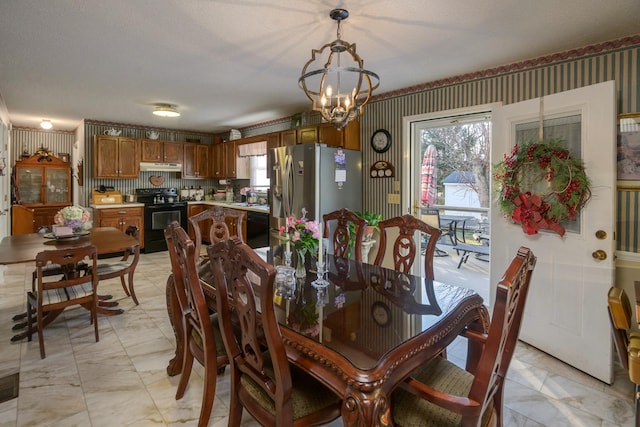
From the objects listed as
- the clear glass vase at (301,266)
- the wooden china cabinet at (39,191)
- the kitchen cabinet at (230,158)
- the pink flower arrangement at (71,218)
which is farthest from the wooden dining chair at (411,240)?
the wooden china cabinet at (39,191)

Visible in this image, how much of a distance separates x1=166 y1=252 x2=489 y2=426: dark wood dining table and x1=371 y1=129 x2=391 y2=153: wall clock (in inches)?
93.6

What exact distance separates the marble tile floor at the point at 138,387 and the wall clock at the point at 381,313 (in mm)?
1001

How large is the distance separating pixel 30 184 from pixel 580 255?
9.46m

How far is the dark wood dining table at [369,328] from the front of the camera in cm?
115

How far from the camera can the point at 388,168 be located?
4.21m

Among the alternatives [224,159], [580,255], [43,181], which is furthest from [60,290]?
[43,181]

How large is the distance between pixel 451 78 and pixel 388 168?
3.91 feet

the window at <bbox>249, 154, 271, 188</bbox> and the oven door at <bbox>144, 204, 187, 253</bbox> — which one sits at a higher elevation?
the window at <bbox>249, 154, 271, 188</bbox>

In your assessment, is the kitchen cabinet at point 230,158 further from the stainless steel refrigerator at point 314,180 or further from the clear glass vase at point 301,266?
the clear glass vase at point 301,266

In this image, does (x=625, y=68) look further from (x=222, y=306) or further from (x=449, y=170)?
(x=222, y=306)

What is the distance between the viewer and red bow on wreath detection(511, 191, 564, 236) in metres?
2.60

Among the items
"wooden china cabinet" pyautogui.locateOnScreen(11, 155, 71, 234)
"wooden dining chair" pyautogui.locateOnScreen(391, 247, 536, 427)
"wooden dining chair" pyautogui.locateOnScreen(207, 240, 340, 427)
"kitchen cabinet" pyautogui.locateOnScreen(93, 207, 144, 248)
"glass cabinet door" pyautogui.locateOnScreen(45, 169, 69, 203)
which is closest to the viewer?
"wooden dining chair" pyautogui.locateOnScreen(391, 247, 536, 427)

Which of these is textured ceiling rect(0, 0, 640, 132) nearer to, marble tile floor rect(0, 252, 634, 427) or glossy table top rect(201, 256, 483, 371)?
glossy table top rect(201, 256, 483, 371)

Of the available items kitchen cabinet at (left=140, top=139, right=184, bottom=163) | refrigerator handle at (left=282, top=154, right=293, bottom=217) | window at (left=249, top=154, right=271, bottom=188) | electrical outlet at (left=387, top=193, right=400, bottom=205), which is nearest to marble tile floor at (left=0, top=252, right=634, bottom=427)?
electrical outlet at (left=387, top=193, right=400, bottom=205)
